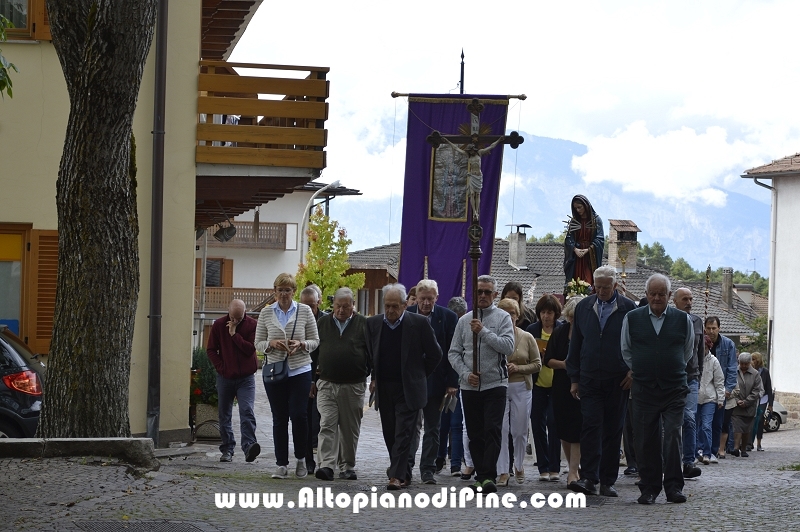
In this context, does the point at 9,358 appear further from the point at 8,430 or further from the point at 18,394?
the point at 8,430

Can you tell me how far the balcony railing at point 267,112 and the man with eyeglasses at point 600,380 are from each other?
6.80 m

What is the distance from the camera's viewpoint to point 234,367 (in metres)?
14.7

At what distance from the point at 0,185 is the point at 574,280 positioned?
7.85 metres

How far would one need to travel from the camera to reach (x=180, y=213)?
17031mm

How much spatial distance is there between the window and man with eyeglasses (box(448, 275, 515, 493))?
7.76m

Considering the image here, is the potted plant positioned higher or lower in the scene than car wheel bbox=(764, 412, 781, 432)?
Answer: higher

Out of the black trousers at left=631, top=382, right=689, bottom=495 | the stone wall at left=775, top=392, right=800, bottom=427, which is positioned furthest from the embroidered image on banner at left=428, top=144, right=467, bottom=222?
the stone wall at left=775, top=392, right=800, bottom=427

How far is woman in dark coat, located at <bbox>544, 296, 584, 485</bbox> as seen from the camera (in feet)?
41.1

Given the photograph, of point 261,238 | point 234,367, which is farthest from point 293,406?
point 261,238

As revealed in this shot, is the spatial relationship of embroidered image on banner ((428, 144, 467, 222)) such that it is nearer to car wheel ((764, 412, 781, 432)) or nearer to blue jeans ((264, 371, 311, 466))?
blue jeans ((264, 371, 311, 466))

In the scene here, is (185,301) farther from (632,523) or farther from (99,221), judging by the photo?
(632,523)

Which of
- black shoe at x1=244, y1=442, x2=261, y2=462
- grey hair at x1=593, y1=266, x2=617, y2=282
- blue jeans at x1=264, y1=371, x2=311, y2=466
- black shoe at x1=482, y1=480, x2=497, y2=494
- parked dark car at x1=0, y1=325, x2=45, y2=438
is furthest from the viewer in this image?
black shoe at x1=244, y1=442, x2=261, y2=462

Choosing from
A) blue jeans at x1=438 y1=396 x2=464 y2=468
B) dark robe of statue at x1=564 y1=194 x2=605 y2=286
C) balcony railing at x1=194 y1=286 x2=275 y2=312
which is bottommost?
blue jeans at x1=438 y1=396 x2=464 y2=468

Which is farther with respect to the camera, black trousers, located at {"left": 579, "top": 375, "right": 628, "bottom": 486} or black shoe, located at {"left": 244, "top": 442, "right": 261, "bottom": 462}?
black shoe, located at {"left": 244, "top": 442, "right": 261, "bottom": 462}
